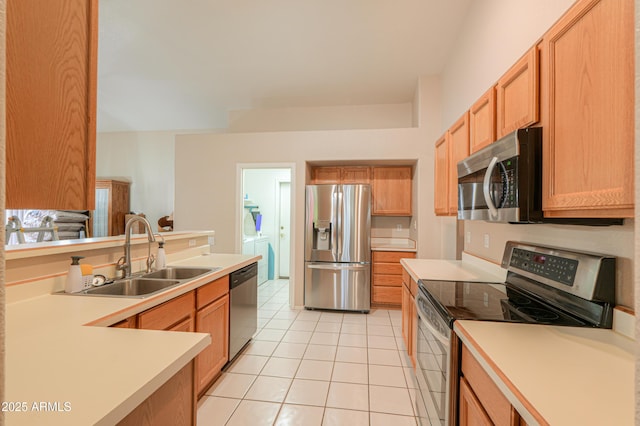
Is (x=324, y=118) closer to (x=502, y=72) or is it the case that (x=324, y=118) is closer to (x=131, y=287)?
(x=502, y=72)

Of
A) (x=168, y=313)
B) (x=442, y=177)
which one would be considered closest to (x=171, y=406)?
(x=168, y=313)

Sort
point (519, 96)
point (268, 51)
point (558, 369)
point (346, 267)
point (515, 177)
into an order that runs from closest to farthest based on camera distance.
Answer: point (558, 369) < point (515, 177) < point (519, 96) < point (268, 51) < point (346, 267)

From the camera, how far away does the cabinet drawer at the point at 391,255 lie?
3.87 m

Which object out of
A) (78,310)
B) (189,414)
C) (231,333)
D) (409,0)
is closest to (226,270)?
(231,333)

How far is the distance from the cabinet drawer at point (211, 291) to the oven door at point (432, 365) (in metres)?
1.43

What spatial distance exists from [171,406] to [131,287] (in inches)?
50.4

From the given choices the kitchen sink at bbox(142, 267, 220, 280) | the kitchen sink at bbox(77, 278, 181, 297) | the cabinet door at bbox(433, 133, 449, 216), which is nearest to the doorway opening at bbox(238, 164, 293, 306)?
the kitchen sink at bbox(142, 267, 220, 280)

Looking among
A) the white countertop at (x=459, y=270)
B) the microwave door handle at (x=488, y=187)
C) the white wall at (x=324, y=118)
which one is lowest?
the white countertop at (x=459, y=270)

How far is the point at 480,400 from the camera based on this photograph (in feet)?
3.18

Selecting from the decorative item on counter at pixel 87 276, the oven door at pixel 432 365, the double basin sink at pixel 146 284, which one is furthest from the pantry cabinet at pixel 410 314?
the decorative item on counter at pixel 87 276

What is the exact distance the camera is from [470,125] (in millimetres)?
1924

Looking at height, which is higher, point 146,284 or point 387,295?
point 146,284

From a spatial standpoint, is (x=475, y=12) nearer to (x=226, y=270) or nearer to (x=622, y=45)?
(x=622, y=45)

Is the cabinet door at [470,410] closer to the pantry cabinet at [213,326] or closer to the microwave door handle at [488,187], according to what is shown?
the microwave door handle at [488,187]
